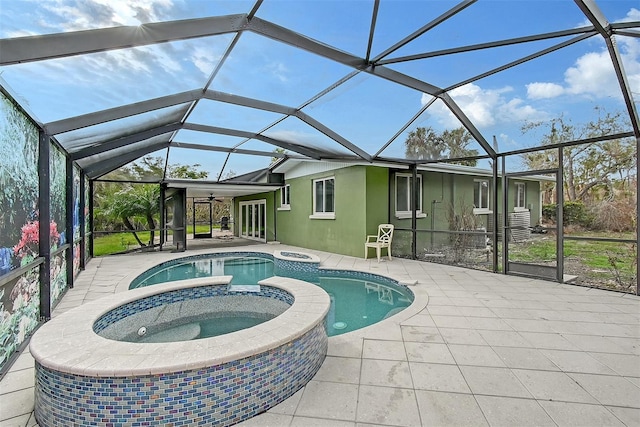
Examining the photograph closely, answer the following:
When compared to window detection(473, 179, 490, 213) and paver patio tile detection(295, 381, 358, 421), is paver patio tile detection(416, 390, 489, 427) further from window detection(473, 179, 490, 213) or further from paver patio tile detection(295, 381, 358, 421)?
window detection(473, 179, 490, 213)

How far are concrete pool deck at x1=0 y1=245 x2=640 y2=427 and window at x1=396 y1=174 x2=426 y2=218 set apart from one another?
A: 5.20 metres

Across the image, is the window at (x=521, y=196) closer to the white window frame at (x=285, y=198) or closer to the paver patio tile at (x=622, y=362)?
the paver patio tile at (x=622, y=362)

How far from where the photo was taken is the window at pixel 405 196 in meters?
10.3

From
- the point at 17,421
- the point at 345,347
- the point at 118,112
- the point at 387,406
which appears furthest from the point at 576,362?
the point at 118,112

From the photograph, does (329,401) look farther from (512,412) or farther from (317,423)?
(512,412)

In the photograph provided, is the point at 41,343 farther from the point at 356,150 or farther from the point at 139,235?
the point at 139,235

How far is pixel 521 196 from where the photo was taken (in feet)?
24.7

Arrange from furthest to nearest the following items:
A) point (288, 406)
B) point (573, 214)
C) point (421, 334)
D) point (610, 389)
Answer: point (573, 214) → point (421, 334) → point (610, 389) → point (288, 406)

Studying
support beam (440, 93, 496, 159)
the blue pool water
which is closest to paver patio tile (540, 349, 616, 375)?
the blue pool water

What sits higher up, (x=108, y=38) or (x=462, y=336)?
(x=108, y=38)

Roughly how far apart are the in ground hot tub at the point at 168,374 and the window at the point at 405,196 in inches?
309

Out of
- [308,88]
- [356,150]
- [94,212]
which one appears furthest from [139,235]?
[308,88]

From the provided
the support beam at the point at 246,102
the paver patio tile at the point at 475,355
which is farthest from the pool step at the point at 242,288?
the support beam at the point at 246,102

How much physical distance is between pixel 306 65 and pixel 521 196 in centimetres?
609
